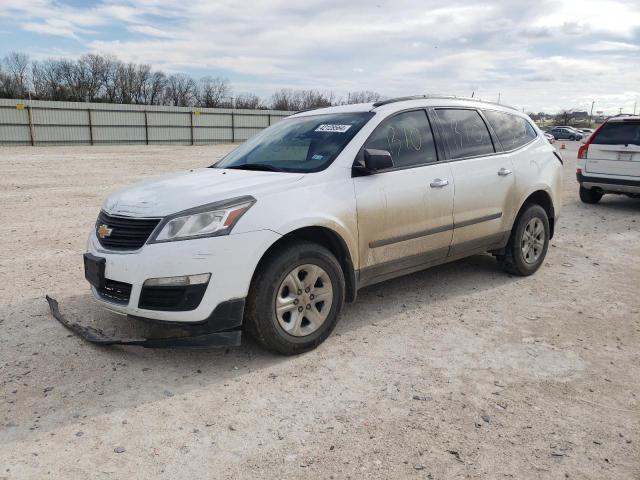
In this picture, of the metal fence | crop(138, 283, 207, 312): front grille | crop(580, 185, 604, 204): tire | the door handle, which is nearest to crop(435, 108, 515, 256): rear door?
the door handle

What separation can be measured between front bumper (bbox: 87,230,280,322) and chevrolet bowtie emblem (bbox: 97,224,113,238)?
22 cm

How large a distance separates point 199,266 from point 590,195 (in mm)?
9954

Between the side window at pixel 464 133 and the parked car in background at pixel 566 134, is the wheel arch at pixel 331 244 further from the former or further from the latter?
the parked car in background at pixel 566 134

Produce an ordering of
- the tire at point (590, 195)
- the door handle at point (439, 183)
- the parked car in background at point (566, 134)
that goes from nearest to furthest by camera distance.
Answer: the door handle at point (439, 183) < the tire at point (590, 195) < the parked car in background at point (566, 134)

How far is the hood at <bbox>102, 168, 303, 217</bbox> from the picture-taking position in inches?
137

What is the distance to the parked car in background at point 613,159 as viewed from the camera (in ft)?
32.2

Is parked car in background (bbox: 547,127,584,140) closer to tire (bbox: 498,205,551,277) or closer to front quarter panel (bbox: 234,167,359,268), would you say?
tire (bbox: 498,205,551,277)

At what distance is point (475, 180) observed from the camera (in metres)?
4.90

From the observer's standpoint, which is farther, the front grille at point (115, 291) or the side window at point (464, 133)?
the side window at point (464, 133)

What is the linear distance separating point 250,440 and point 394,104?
118 inches

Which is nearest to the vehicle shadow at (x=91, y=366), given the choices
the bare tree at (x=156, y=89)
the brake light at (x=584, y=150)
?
the brake light at (x=584, y=150)

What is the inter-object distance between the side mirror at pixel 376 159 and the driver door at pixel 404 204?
0.41ft

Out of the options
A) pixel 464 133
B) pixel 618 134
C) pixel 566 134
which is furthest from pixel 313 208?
pixel 566 134

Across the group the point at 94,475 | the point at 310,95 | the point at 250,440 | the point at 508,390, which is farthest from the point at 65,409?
the point at 310,95
